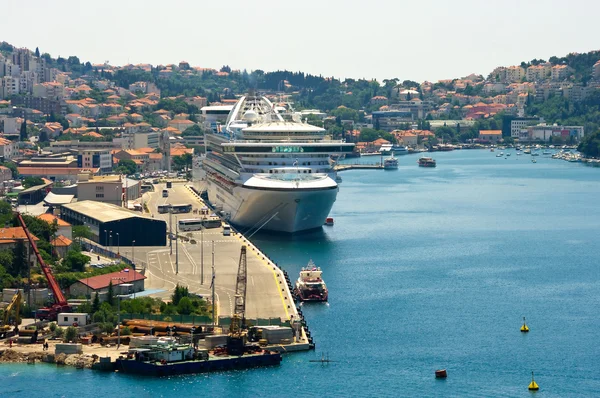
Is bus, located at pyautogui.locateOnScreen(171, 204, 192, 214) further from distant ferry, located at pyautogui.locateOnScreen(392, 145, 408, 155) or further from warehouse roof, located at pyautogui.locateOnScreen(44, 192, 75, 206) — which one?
distant ferry, located at pyautogui.locateOnScreen(392, 145, 408, 155)

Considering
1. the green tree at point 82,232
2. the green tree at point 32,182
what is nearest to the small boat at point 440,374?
the green tree at point 82,232

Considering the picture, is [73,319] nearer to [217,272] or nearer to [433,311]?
[217,272]

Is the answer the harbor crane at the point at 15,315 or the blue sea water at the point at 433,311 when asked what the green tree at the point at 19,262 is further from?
the blue sea water at the point at 433,311

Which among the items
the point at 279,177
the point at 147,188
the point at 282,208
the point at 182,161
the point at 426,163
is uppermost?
the point at 279,177

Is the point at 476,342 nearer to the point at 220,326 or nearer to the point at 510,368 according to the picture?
the point at 510,368

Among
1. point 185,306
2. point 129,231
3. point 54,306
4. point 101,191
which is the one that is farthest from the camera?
point 101,191

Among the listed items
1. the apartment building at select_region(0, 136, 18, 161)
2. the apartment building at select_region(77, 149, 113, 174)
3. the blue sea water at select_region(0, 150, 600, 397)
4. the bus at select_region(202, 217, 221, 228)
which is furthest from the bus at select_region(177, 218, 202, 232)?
the apartment building at select_region(0, 136, 18, 161)

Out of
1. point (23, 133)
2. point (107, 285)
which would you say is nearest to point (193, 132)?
point (23, 133)
